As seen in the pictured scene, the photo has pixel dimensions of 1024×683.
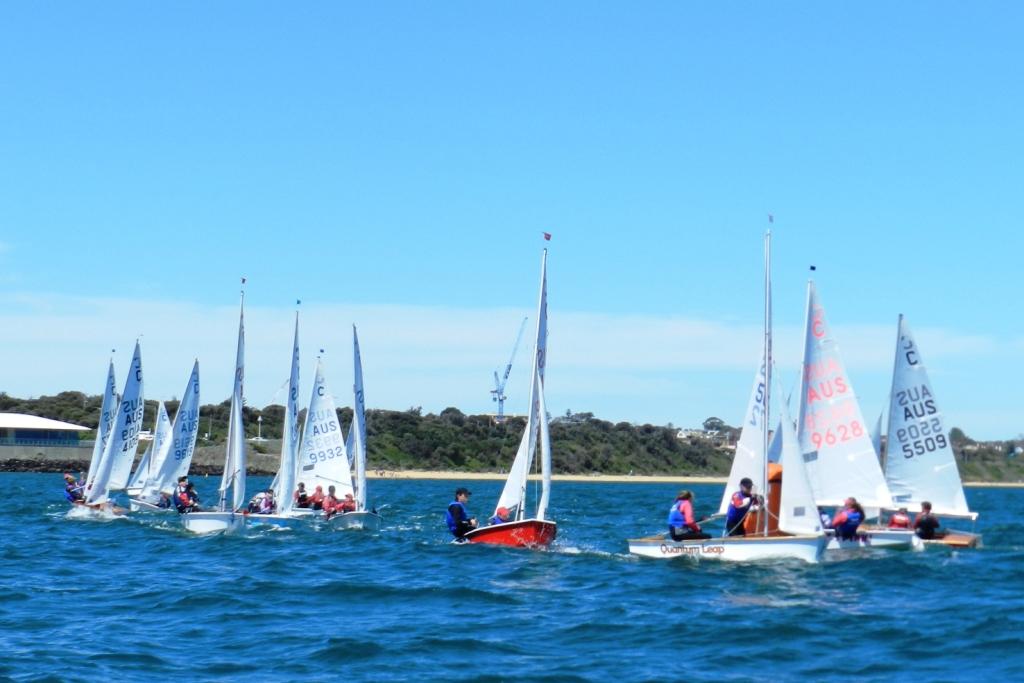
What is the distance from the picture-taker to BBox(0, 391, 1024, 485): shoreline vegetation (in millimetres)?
106625

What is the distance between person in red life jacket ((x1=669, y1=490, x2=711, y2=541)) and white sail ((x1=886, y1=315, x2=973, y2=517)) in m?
6.38

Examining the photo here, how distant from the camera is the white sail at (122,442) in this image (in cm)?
4700

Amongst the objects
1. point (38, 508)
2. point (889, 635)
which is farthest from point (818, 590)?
point (38, 508)

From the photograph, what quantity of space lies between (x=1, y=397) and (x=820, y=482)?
11365 cm

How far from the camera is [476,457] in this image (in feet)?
412

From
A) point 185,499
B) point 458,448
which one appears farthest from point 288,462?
point 458,448

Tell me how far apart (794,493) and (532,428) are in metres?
6.76

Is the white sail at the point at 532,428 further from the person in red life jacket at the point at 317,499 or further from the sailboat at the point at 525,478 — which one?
the person in red life jacket at the point at 317,499

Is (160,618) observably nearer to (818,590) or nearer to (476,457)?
(818,590)

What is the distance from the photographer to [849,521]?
28.4 m

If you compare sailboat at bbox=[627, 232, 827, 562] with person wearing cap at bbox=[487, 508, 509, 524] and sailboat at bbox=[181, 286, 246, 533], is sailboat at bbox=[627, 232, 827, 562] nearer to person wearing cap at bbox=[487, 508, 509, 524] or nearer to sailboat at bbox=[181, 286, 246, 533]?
person wearing cap at bbox=[487, 508, 509, 524]

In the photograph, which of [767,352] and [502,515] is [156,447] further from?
[767,352]

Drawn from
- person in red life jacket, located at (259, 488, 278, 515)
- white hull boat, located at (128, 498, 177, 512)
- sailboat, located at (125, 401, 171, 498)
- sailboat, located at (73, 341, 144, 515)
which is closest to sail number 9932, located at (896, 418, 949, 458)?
person in red life jacket, located at (259, 488, 278, 515)

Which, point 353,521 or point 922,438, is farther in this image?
point 353,521
